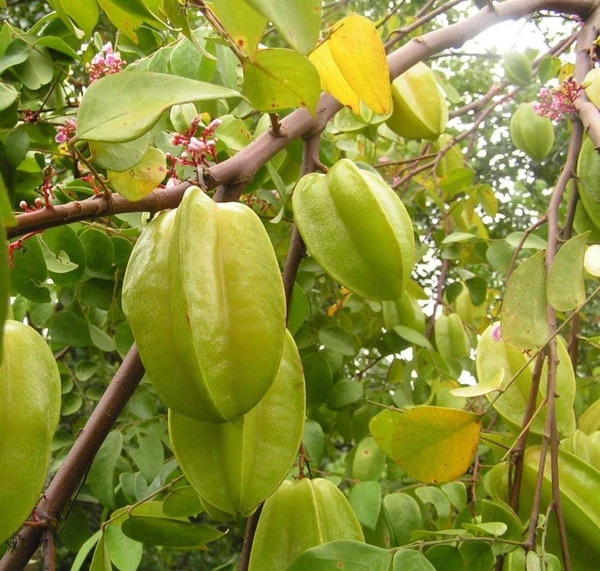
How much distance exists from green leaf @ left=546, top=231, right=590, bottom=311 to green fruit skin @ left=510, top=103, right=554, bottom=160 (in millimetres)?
716

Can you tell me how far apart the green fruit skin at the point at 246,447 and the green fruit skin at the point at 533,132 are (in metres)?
0.97

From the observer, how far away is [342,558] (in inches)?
24.0

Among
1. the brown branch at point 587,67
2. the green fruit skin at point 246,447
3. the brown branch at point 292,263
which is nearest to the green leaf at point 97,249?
the brown branch at point 292,263

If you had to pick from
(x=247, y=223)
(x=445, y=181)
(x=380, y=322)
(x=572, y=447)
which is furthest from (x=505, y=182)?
(x=247, y=223)

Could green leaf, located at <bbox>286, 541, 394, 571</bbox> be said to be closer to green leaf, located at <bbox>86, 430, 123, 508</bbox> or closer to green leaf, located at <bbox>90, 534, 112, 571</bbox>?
green leaf, located at <bbox>90, 534, 112, 571</bbox>

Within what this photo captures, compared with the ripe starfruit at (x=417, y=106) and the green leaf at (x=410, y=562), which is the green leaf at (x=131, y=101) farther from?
the ripe starfruit at (x=417, y=106)

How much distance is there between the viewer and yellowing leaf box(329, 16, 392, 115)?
2.15ft

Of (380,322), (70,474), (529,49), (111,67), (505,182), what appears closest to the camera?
(70,474)

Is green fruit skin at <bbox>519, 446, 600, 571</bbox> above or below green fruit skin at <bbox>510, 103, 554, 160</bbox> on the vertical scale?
below

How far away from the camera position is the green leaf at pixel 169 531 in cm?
73

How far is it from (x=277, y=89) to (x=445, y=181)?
3.23 ft

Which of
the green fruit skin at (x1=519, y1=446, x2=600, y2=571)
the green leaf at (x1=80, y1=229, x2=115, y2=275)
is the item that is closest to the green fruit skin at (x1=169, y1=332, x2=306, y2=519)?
the green fruit skin at (x1=519, y1=446, x2=600, y2=571)

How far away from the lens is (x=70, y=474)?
2.10 ft

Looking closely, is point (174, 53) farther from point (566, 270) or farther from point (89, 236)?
point (566, 270)
